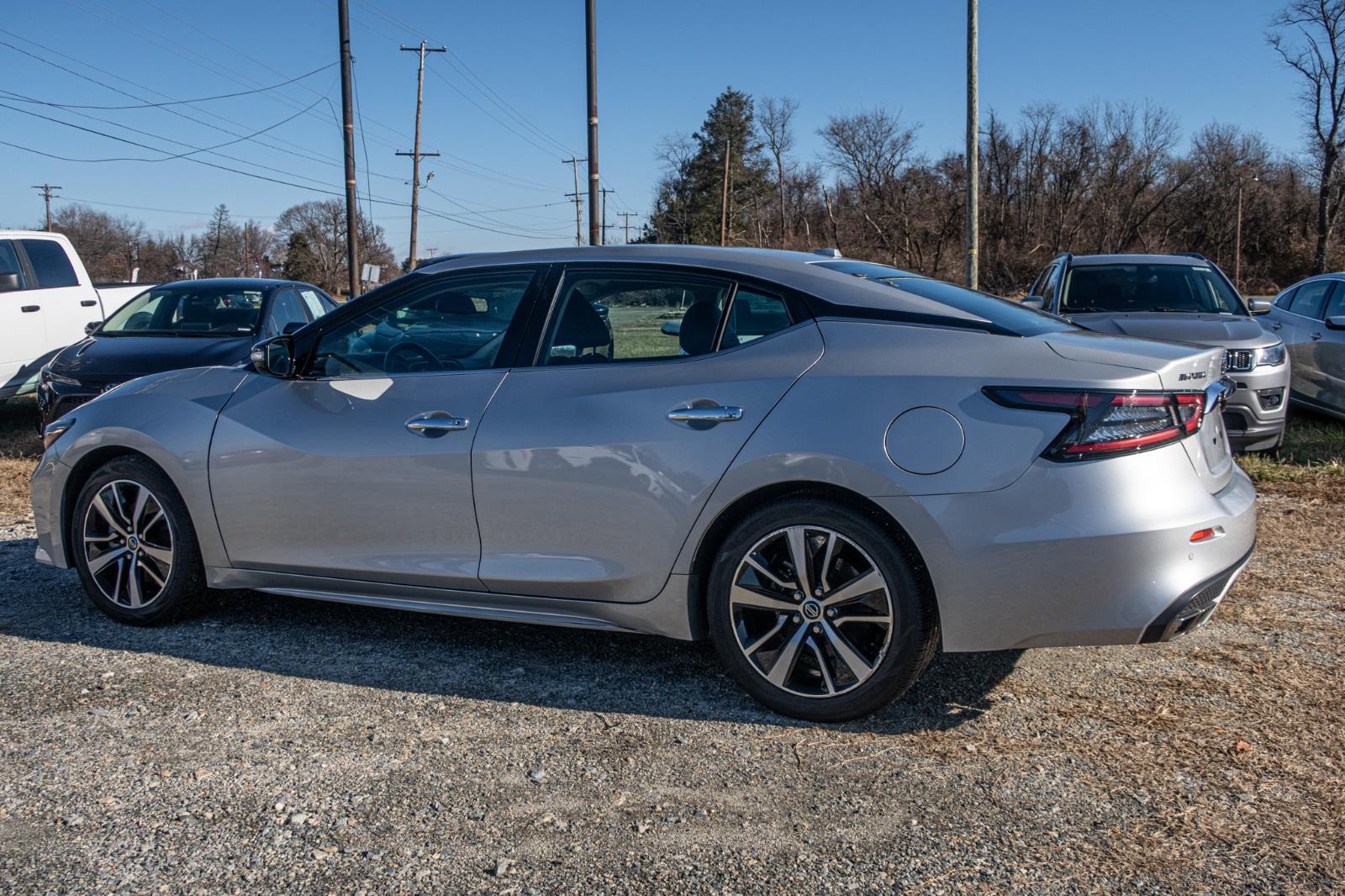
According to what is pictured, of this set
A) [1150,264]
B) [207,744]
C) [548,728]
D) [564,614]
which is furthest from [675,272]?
[1150,264]

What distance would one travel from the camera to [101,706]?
153 inches

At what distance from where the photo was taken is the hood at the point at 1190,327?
27.6ft

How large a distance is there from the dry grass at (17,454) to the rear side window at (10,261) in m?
1.51

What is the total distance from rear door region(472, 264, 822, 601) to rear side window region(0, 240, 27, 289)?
9.49 metres

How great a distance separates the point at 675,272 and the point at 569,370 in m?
0.53

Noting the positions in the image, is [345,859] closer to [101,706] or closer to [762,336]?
[101,706]

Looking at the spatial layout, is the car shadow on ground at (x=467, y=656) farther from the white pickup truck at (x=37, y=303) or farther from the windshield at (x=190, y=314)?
the white pickup truck at (x=37, y=303)

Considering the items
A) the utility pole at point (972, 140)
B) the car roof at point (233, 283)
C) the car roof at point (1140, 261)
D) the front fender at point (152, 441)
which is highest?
the utility pole at point (972, 140)

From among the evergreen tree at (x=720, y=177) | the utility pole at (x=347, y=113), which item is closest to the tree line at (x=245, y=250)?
the evergreen tree at (x=720, y=177)

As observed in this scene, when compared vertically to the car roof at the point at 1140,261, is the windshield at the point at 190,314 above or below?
below

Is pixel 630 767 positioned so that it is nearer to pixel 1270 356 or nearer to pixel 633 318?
pixel 633 318

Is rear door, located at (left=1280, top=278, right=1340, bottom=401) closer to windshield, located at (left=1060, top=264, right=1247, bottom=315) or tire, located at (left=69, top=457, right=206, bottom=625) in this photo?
windshield, located at (left=1060, top=264, right=1247, bottom=315)

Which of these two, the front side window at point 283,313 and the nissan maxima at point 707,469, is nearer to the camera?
the nissan maxima at point 707,469

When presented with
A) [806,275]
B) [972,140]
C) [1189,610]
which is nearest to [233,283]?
[806,275]
